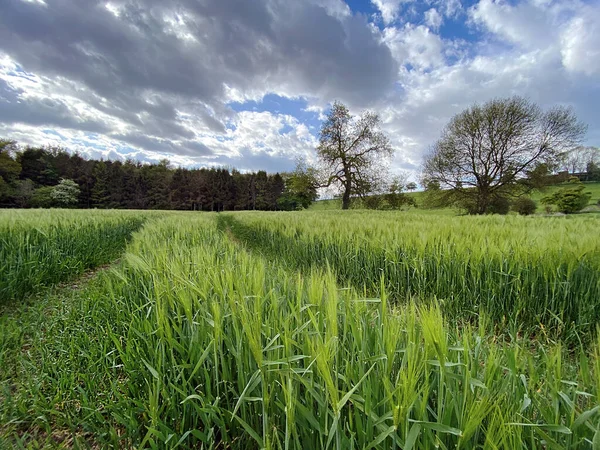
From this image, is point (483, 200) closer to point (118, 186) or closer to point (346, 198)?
point (346, 198)

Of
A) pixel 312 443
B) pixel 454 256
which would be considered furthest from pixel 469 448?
pixel 454 256

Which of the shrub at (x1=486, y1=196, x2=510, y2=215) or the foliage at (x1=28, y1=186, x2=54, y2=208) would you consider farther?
Answer: the foliage at (x1=28, y1=186, x2=54, y2=208)

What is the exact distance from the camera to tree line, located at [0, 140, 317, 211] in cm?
4147

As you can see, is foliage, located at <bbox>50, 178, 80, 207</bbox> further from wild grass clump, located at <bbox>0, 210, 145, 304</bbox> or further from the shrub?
the shrub

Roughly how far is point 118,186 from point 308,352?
2494 inches

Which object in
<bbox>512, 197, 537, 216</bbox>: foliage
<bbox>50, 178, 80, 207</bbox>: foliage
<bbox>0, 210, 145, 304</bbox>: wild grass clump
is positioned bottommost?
<bbox>0, 210, 145, 304</bbox>: wild grass clump

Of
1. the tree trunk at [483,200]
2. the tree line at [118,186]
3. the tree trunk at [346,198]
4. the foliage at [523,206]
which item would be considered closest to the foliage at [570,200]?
the foliage at [523,206]

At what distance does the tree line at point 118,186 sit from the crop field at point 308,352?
36.0m

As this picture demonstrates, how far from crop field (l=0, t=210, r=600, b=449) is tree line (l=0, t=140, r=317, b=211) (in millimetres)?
35983

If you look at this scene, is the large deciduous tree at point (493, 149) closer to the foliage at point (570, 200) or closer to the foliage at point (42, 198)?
the foliage at point (570, 200)

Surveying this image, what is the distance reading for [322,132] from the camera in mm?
25703

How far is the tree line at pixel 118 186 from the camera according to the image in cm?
4147

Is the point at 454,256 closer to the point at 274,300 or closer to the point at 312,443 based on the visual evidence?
the point at 274,300

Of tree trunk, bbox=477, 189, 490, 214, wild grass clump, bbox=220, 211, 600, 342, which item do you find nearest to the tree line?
tree trunk, bbox=477, 189, 490, 214
